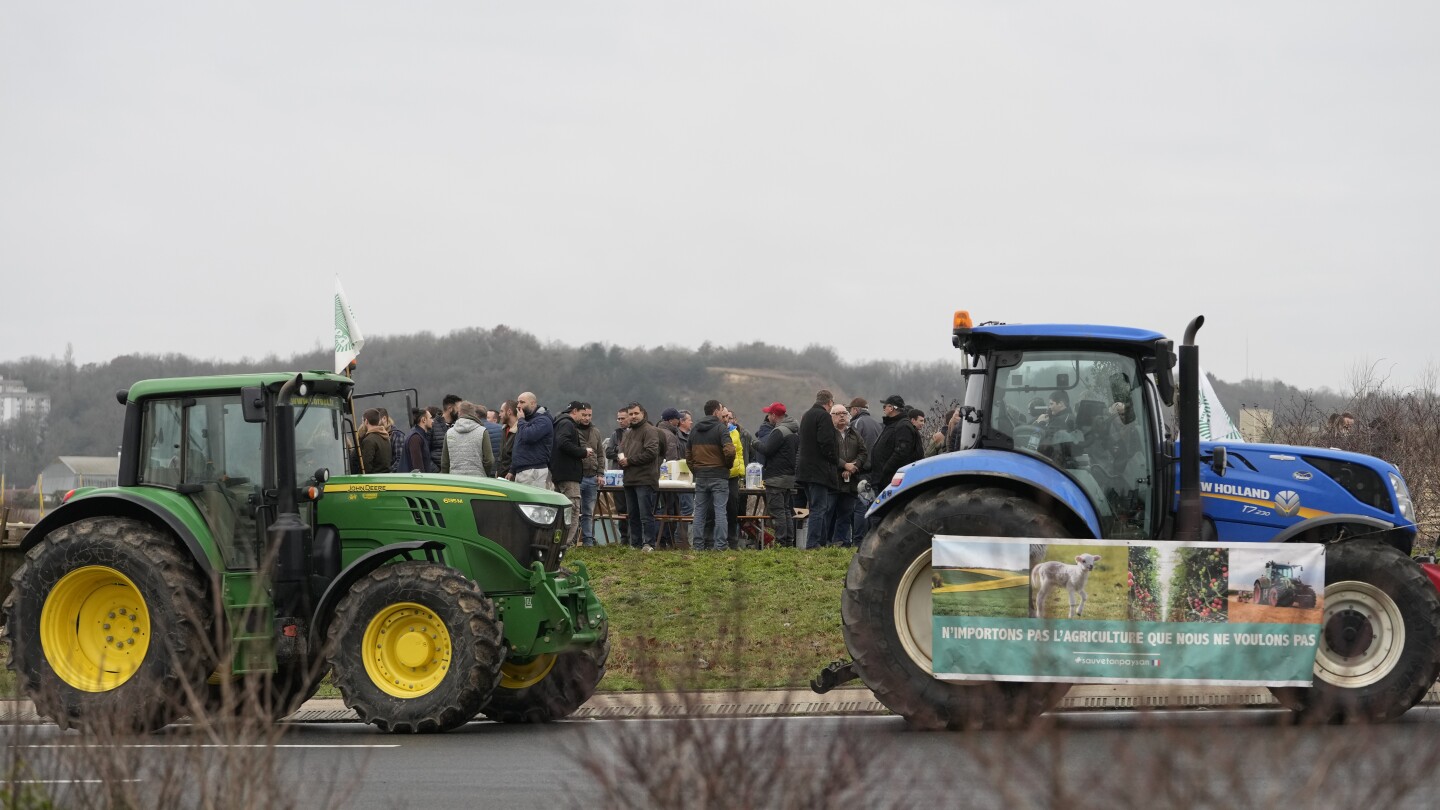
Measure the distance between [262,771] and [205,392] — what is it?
23.1 ft

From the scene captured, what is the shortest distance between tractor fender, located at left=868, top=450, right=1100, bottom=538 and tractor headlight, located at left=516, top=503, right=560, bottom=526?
2350 mm

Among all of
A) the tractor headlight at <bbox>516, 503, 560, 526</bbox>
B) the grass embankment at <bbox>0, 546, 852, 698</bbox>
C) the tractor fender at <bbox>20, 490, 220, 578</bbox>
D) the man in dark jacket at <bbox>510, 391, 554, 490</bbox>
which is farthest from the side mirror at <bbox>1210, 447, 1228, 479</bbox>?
the man in dark jacket at <bbox>510, 391, 554, 490</bbox>

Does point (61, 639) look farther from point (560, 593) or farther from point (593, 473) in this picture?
point (593, 473)

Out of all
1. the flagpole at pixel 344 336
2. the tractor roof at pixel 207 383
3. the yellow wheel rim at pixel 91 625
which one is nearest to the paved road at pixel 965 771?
the yellow wheel rim at pixel 91 625

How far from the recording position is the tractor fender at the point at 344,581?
36.1 ft

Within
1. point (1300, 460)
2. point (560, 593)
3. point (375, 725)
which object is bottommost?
point (375, 725)

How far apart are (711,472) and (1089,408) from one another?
979cm

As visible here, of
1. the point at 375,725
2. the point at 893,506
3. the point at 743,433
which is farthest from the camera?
the point at 743,433

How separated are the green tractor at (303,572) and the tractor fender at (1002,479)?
248cm

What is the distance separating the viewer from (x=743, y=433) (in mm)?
23250

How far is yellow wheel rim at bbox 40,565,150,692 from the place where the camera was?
36.8 feet

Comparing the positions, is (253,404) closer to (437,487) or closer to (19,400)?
(437,487)

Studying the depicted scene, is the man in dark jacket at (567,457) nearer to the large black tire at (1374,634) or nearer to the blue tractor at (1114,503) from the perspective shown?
the blue tractor at (1114,503)

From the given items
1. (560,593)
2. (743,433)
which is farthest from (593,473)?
(560,593)
